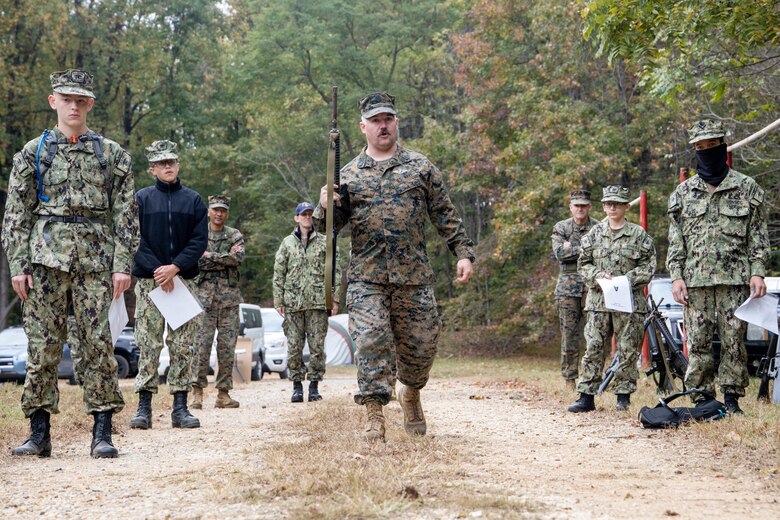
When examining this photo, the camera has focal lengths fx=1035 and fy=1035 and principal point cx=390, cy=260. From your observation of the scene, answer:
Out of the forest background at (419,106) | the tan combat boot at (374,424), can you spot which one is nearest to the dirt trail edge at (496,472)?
the tan combat boot at (374,424)

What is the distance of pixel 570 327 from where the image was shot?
1250cm

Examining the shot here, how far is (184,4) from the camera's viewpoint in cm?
3738

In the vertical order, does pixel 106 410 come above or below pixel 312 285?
below

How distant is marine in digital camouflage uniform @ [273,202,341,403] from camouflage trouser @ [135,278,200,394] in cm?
326

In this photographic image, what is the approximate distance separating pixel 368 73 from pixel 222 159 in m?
6.44

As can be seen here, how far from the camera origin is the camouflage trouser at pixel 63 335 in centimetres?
690

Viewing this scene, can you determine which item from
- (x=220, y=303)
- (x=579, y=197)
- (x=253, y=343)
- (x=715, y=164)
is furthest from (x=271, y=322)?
(x=715, y=164)

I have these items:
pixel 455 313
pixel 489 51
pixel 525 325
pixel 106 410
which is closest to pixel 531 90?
pixel 489 51

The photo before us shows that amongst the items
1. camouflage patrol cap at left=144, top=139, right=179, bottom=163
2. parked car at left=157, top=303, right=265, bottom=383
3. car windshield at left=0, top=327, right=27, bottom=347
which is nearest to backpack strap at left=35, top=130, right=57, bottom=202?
camouflage patrol cap at left=144, top=139, right=179, bottom=163

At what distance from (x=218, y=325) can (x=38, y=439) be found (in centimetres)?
493

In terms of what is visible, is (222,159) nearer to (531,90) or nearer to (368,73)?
(368,73)

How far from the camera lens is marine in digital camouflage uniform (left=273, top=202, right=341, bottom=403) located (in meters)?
12.8

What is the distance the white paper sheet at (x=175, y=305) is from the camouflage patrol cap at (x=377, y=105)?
2.62 meters

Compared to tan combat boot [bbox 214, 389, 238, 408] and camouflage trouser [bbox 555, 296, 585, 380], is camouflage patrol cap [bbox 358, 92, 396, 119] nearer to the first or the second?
tan combat boot [bbox 214, 389, 238, 408]
